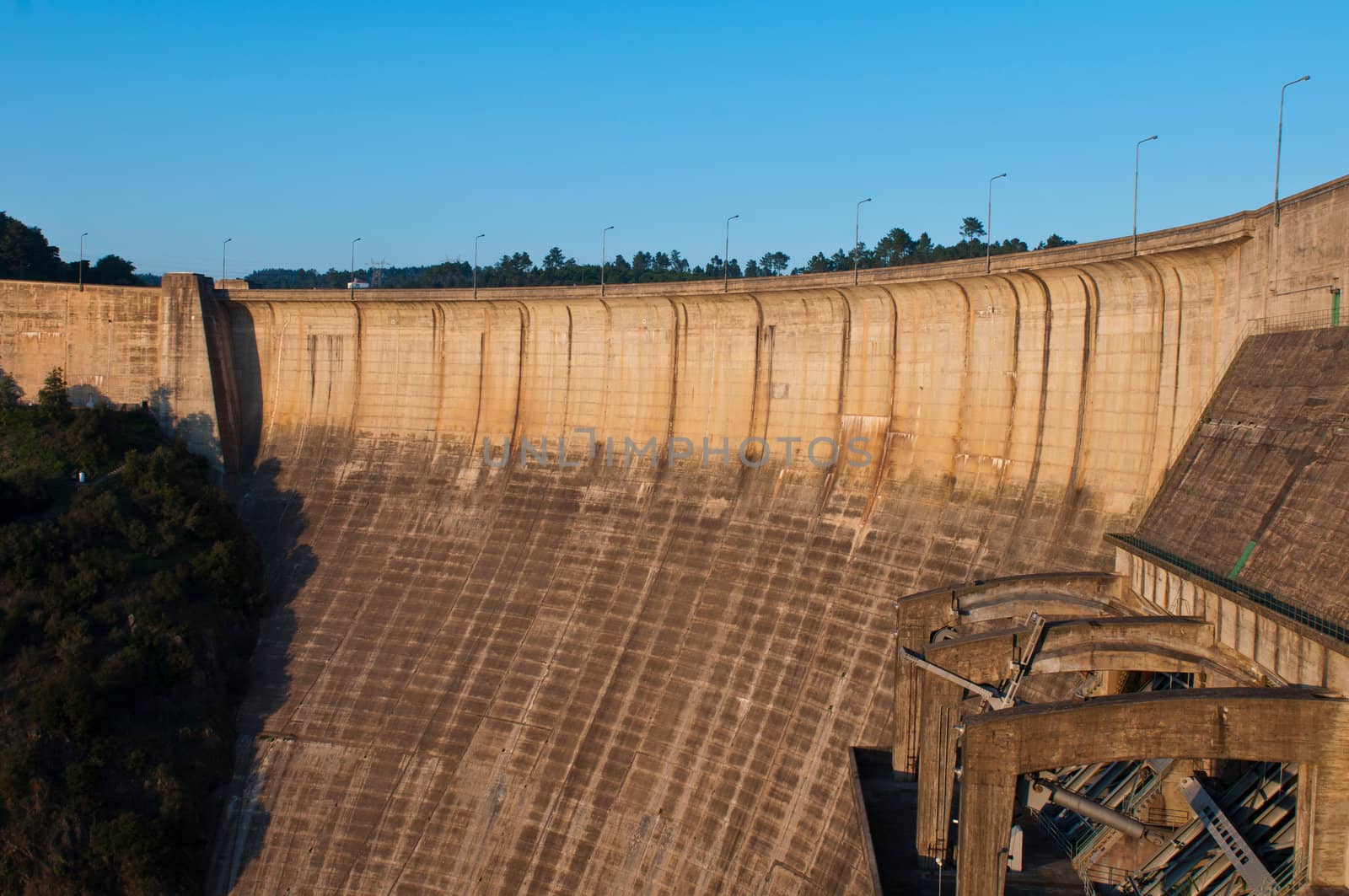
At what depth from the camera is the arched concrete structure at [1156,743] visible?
889 centimetres

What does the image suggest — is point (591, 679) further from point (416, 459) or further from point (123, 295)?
point (123, 295)

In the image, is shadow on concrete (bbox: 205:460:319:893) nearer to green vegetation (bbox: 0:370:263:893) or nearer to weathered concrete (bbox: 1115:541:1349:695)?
green vegetation (bbox: 0:370:263:893)

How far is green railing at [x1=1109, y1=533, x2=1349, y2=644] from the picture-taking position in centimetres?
948

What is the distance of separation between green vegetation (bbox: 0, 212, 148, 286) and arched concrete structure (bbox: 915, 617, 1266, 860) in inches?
1580

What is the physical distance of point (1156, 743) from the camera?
9.20 meters

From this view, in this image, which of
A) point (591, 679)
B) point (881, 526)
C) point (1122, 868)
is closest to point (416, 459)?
point (591, 679)

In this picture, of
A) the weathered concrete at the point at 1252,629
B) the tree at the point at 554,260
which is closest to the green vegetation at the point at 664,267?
the tree at the point at 554,260

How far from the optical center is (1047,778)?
1168cm

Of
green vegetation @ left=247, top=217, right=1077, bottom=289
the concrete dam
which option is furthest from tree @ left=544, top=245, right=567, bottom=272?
the concrete dam

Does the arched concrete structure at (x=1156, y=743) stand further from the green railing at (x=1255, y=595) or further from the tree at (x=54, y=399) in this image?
the tree at (x=54, y=399)

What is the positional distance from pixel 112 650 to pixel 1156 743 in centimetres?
2126

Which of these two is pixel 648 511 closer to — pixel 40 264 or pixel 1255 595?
pixel 1255 595

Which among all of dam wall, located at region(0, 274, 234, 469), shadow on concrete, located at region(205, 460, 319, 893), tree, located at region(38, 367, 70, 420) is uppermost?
dam wall, located at region(0, 274, 234, 469)

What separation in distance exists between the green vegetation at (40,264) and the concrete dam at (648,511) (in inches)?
597
